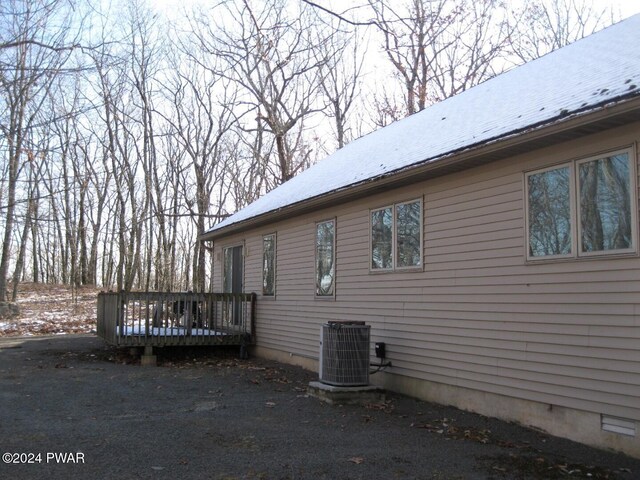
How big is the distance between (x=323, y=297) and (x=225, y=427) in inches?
168

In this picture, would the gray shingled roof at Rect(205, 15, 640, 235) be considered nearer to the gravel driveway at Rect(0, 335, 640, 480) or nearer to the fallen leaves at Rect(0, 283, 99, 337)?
the gravel driveway at Rect(0, 335, 640, 480)

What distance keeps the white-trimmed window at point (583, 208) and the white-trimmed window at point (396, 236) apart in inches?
79.1

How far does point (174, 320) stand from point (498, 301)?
29.4ft

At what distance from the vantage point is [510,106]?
25.1ft

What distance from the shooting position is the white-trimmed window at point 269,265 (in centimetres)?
1242

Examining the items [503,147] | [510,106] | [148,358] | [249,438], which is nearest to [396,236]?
[510,106]

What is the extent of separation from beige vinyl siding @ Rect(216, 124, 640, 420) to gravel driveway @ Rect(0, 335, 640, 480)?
0.54 metres

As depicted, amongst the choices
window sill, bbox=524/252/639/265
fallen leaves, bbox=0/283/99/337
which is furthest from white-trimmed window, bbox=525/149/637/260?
fallen leaves, bbox=0/283/99/337

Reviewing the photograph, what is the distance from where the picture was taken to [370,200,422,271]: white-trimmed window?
8094mm

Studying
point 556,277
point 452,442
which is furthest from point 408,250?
point 452,442

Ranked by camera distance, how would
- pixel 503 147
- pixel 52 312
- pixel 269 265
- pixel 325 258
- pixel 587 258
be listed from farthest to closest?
pixel 52 312 < pixel 269 265 < pixel 325 258 < pixel 503 147 < pixel 587 258

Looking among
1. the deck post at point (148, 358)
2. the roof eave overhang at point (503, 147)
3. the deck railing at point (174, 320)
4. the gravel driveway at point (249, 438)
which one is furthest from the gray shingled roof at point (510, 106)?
the deck post at point (148, 358)

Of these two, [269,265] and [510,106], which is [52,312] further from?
[510,106]

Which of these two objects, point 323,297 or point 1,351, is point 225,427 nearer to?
point 323,297
